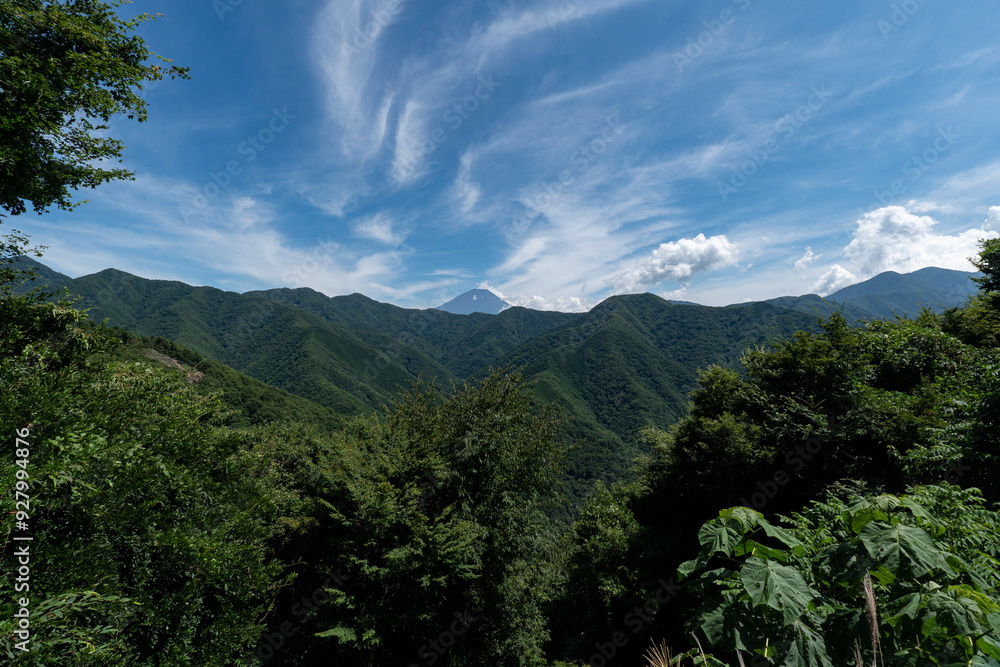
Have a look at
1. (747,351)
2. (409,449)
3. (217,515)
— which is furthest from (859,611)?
(747,351)

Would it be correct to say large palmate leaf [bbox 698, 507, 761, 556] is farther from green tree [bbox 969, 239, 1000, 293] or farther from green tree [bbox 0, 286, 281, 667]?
green tree [bbox 969, 239, 1000, 293]

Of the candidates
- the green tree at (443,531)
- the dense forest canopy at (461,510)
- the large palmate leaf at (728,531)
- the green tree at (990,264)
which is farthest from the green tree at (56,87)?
the green tree at (990,264)

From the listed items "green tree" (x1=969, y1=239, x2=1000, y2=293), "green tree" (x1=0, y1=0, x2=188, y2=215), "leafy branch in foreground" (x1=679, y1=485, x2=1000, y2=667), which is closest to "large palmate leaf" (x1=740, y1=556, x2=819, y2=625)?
"leafy branch in foreground" (x1=679, y1=485, x2=1000, y2=667)

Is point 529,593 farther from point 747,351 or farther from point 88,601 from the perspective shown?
point 747,351

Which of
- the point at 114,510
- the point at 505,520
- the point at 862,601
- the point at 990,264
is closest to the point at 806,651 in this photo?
the point at 862,601

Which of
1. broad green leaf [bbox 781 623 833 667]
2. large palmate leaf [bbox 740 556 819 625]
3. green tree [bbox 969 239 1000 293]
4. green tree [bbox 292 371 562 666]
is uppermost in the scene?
green tree [bbox 969 239 1000 293]

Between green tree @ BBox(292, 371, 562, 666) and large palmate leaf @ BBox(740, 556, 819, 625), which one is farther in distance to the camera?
green tree @ BBox(292, 371, 562, 666)

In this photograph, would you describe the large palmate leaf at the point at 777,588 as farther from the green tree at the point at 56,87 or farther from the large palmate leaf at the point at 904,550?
the green tree at the point at 56,87

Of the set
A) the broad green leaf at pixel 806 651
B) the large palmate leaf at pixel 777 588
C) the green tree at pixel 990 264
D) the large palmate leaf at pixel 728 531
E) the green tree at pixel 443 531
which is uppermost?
the green tree at pixel 990 264

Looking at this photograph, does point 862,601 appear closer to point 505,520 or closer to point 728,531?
point 728,531

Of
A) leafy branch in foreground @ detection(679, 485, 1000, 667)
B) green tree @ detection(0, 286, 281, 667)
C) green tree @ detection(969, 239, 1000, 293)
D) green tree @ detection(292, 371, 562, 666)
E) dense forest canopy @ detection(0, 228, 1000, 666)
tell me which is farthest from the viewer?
green tree @ detection(969, 239, 1000, 293)

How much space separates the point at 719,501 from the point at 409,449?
937cm

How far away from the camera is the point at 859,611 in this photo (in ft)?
6.44

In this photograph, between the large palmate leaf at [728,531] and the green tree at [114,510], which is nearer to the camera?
the large palmate leaf at [728,531]
